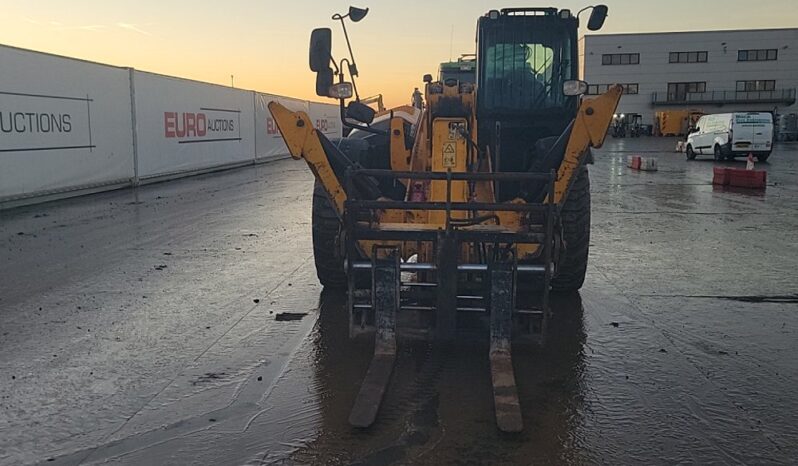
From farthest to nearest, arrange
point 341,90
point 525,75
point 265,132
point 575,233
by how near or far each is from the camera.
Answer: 1. point 265,132
2. point 525,75
3. point 575,233
4. point 341,90

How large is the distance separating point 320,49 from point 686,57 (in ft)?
243

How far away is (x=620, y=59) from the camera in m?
71.7

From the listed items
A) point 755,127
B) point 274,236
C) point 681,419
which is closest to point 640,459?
point 681,419

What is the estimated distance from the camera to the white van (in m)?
27.3

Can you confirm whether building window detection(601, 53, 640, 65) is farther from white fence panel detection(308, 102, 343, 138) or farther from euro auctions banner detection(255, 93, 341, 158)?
euro auctions banner detection(255, 93, 341, 158)

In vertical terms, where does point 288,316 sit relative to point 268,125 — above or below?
below

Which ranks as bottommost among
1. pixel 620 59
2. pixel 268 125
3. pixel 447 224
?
pixel 447 224

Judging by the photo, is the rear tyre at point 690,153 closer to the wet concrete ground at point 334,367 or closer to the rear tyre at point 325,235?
the wet concrete ground at point 334,367

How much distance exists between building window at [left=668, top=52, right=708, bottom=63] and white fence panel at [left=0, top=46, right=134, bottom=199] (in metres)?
65.7

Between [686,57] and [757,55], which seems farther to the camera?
[686,57]

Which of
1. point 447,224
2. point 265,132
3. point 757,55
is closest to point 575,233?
point 447,224

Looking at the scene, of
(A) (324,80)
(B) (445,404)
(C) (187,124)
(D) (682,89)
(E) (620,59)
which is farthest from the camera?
(E) (620,59)

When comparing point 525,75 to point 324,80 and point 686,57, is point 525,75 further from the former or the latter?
point 686,57

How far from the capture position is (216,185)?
62.3 ft
